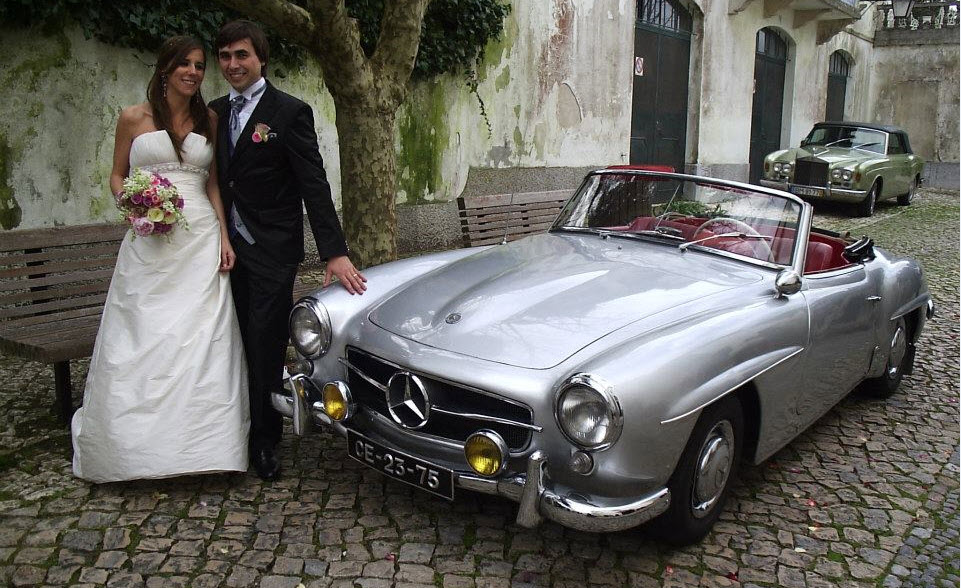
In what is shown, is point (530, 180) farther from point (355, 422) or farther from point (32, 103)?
Answer: point (355, 422)

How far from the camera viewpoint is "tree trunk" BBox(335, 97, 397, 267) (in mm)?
5227

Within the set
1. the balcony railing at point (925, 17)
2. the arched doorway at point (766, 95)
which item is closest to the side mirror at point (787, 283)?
the arched doorway at point (766, 95)

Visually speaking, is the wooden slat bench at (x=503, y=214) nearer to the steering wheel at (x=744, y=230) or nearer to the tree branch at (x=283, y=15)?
the tree branch at (x=283, y=15)

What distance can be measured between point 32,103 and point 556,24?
7.13m

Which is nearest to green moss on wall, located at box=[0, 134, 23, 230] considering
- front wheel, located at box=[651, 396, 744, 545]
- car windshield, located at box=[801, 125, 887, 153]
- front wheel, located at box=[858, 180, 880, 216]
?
front wheel, located at box=[651, 396, 744, 545]

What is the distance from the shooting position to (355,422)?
325 cm

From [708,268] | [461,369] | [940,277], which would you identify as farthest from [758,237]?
[940,277]

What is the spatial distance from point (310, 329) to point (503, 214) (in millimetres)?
3988

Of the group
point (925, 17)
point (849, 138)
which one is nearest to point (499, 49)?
point (849, 138)

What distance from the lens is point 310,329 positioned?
3465mm

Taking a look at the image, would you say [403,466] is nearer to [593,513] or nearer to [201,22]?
[593,513]

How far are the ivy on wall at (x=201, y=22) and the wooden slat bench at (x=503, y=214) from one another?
7.81ft

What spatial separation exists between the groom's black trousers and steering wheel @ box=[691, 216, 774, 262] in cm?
192

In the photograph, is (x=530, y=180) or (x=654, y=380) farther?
(x=530, y=180)
